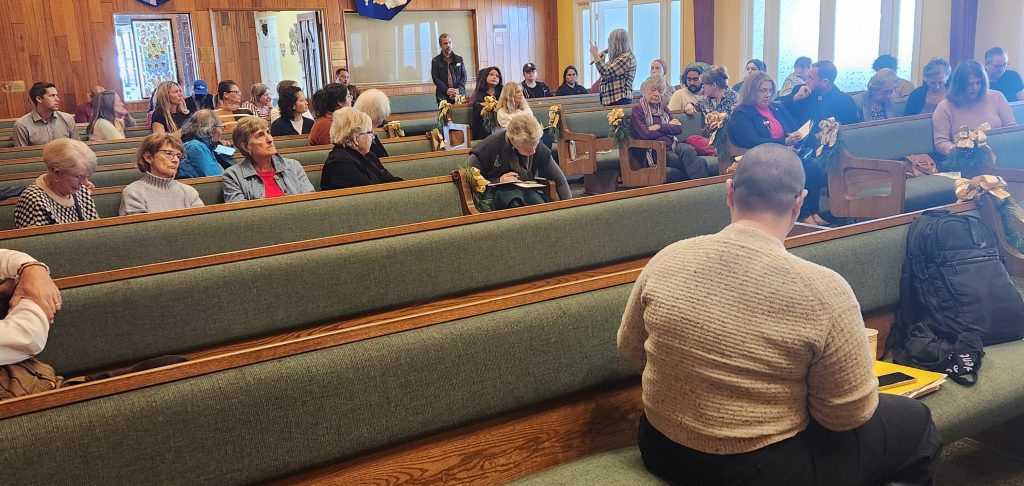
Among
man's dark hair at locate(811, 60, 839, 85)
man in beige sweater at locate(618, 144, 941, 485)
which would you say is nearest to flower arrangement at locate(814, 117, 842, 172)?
man's dark hair at locate(811, 60, 839, 85)

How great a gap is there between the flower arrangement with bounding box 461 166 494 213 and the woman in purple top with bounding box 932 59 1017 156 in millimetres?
3494

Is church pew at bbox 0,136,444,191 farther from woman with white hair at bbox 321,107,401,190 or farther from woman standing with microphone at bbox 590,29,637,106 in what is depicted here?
woman standing with microphone at bbox 590,29,637,106

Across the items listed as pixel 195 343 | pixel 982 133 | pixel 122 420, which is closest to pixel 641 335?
pixel 122 420

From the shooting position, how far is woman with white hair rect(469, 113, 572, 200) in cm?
456

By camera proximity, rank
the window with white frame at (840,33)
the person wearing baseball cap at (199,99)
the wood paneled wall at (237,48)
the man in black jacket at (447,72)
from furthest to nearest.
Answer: the wood paneled wall at (237,48), the window with white frame at (840,33), the man in black jacket at (447,72), the person wearing baseball cap at (199,99)

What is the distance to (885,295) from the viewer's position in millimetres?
2742

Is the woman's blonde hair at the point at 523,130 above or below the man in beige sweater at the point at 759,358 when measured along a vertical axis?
above

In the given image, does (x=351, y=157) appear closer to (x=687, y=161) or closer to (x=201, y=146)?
(x=201, y=146)

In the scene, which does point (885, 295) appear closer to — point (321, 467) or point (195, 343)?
point (321, 467)

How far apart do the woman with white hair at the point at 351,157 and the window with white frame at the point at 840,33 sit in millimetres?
8158

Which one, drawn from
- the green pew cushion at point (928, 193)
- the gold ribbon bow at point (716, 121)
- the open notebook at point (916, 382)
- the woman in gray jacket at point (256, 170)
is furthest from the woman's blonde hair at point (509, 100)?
the open notebook at point (916, 382)

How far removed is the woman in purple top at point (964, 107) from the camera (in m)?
5.62

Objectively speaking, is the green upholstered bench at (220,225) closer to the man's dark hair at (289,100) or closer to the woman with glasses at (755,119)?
the man's dark hair at (289,100)

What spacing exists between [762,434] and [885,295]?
1.31 m
